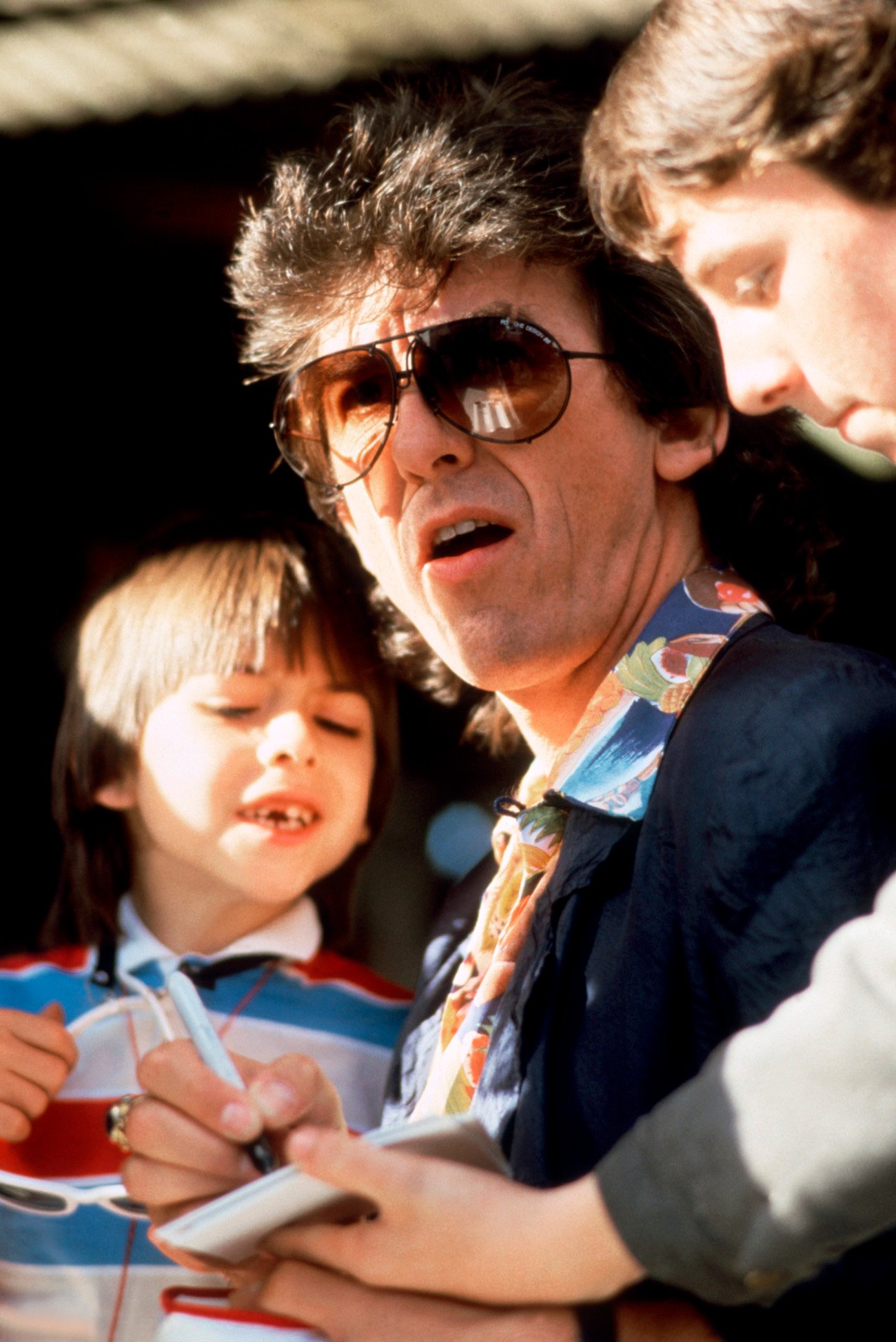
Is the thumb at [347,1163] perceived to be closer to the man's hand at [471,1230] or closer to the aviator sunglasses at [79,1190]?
the man's hand at [471,1230]

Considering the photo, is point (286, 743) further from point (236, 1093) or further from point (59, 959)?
point (236, 1093)

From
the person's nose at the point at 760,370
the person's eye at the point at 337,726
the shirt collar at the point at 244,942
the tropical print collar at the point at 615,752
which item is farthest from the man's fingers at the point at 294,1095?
the person's eye at the point at 337,726

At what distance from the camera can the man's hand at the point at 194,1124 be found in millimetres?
1133

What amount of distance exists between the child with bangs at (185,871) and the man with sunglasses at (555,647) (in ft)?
0.93

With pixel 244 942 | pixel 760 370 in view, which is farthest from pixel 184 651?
pixel 760 370

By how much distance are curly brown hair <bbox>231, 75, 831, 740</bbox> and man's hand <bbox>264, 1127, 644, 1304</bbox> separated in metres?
1.18

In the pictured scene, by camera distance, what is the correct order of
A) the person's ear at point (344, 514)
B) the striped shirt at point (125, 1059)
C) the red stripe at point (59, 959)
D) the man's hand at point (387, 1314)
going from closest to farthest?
1. the man's hand at point (387, 1314)
2. the striped shirt at point (125, 1059)
3. the person's ear at point (344, 514)
4. the red stripe at point (59, 959)

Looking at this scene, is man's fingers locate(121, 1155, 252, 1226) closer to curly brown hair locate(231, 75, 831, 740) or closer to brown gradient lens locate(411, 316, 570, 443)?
brown gradient lens locate(411, 316, 570, 443)

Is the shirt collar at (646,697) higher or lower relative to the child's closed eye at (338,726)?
higher

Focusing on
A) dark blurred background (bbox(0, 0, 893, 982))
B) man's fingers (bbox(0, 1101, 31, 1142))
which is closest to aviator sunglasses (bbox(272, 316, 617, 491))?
dark blurred background (bbox(0, 0, 893, 982))

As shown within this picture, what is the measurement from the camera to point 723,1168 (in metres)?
0.89

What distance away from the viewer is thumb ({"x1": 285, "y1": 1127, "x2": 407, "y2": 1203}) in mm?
958

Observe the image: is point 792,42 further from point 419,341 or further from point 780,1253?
point 780,1253

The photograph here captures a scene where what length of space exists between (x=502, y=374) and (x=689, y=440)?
314 millimetres
